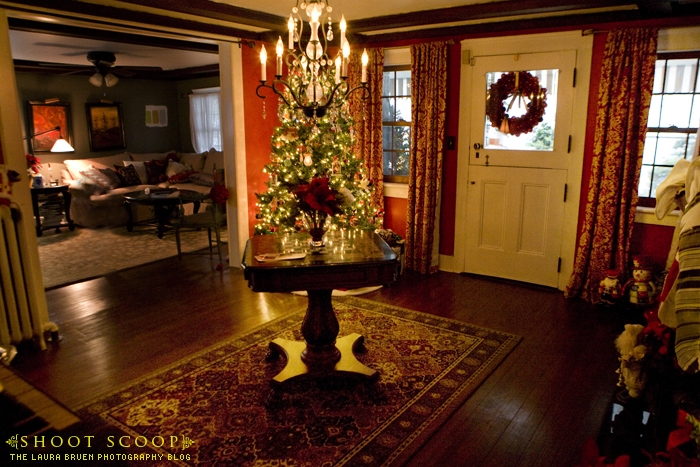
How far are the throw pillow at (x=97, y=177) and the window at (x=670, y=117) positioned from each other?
704 centimetres

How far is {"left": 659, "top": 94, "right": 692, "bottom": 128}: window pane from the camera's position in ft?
12.9

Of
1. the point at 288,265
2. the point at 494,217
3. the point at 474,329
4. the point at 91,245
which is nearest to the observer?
the point at 288,265

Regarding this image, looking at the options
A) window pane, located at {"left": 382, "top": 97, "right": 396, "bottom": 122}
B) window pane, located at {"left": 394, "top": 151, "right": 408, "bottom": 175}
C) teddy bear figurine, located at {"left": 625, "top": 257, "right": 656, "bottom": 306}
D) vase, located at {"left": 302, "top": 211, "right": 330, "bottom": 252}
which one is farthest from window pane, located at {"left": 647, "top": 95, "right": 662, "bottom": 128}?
vase, located at {"left": 302, "top": 211, "right": 330, "bottom": 252}

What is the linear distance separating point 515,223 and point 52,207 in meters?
7.18

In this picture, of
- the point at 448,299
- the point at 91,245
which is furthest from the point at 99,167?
the point at 448,299

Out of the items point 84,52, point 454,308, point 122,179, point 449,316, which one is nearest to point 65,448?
point 449,316

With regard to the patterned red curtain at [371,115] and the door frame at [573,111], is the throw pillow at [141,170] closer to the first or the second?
the patterned red curtain at [371,115]

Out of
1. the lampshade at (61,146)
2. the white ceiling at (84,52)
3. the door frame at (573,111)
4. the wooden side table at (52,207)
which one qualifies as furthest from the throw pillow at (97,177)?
the door frame at (573,111)

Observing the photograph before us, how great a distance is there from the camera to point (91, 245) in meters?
6.38

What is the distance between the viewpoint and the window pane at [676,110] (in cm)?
394

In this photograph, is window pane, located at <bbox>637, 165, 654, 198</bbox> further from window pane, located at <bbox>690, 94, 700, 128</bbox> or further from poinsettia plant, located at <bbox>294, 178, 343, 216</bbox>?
poinsettia plant, located at <bbox>294, 178, 343, 216</bbox>

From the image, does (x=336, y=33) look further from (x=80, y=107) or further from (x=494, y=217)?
(x=80, y=107)

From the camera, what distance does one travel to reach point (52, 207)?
8164mm

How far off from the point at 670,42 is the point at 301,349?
352cm
